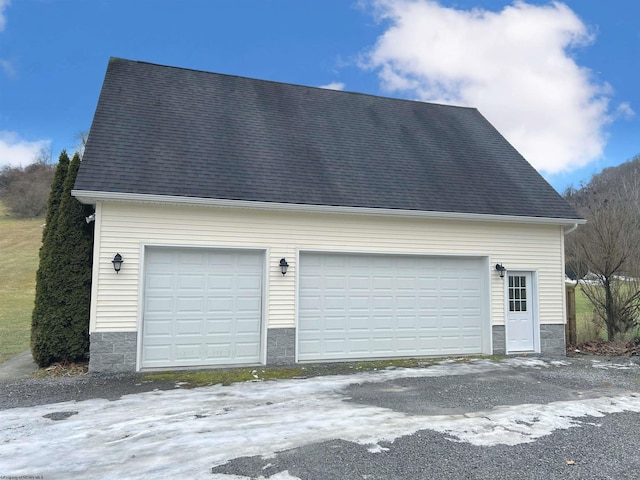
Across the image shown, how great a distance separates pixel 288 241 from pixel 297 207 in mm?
668

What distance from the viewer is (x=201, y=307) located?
25.8 ft

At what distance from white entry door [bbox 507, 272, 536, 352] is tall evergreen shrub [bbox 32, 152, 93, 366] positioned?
8.33 meters

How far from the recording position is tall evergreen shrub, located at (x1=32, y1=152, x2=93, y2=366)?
7.50m

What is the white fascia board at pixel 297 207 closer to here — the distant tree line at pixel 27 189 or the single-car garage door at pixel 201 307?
the single-car garage door at pixel 201 307

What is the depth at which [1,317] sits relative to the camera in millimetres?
15445

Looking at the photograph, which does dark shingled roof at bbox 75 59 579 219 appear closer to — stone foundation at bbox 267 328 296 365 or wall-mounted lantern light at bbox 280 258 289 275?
wall-mounted lantern light at bbox 280 258 289 275

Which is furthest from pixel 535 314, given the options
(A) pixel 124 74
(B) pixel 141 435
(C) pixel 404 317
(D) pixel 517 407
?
(A) pixel 124 74

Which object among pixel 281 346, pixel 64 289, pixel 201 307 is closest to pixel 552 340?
pixel 281 346

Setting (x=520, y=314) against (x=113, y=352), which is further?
(x=520, y=314)

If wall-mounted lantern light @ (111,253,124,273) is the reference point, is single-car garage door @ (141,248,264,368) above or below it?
below

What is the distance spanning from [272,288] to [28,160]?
53289 mm

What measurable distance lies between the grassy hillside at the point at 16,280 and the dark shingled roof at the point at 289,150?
500 cm

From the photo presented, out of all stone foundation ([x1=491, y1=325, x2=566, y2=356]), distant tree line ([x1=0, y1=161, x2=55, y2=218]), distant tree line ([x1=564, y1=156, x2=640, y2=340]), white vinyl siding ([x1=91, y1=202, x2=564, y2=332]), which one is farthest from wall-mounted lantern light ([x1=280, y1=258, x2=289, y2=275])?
distant tree line ([x1=0, y1=161, x2=55, y2=218])

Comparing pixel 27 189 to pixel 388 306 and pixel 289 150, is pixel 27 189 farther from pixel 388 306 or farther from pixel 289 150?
pixel 388 306
